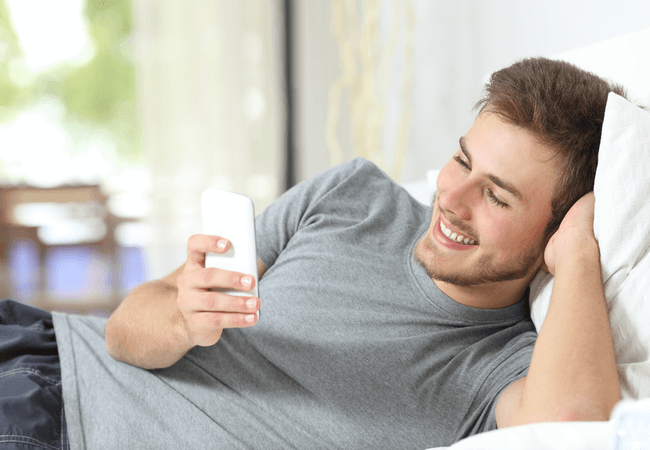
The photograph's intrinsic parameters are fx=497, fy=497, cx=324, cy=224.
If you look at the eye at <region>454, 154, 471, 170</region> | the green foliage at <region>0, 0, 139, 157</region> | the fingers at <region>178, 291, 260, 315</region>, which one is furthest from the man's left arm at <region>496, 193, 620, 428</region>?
the green foliage at <region>0, 0, 139, 157</region>

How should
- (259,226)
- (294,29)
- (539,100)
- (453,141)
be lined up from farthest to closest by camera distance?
(294,29), (453,141), (259,226), (539,100)

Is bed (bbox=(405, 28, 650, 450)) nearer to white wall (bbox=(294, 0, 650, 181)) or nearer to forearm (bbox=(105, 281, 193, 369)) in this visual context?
white wall (bbox=(294, 0, 650, 181))

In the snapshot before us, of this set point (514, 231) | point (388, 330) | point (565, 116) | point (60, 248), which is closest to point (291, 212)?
point (388, 330)

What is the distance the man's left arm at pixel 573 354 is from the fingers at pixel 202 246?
0.49 meters

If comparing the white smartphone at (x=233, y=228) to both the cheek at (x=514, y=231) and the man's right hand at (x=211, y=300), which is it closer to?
the man's right hand at (x=211, y=300)

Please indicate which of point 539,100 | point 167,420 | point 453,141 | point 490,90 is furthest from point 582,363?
point 453,141

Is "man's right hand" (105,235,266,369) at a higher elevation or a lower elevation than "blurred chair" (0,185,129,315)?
higher

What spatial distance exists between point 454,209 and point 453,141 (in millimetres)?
1088

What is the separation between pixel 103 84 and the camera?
4742 mm

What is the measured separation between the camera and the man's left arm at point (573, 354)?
24.7 inches

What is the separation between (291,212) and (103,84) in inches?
170

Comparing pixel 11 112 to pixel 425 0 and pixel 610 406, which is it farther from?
pixel 610 406

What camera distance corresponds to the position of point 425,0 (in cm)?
211

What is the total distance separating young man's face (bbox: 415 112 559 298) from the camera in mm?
891
